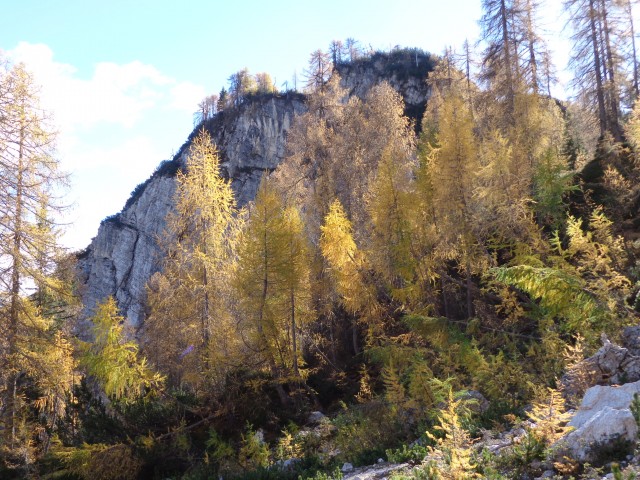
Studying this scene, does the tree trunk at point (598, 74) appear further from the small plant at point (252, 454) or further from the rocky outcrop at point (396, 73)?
the rocky outcrop at point (396, 73)

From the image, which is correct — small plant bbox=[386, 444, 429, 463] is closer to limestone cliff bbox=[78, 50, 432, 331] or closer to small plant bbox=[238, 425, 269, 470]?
small plant bbox=[238, 425, 269, 470]

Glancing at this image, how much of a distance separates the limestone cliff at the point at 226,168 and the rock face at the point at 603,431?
161ft

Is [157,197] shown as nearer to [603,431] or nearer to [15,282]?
[15,282]

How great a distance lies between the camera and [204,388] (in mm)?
13195

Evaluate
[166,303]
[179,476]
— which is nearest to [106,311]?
[166,303]

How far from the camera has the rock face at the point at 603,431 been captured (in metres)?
4.19

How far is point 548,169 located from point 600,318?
7523mm

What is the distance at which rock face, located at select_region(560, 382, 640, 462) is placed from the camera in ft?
13.8

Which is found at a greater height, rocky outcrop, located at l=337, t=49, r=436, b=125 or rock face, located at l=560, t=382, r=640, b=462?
rocky outcrop, located at l=337, t=49, r=436, b=125

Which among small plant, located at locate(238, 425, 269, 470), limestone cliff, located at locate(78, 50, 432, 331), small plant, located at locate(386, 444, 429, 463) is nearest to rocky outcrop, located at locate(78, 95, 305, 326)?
limestone cliff, located at locate(78, 50, 432, 331)

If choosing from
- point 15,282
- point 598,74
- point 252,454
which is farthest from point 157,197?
point 252,454

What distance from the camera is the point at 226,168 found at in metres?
59.3

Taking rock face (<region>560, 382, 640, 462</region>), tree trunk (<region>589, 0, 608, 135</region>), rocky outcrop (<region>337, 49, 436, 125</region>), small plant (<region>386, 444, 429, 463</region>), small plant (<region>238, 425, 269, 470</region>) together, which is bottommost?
small plant (<region>238, 425, 269, 470</region>)

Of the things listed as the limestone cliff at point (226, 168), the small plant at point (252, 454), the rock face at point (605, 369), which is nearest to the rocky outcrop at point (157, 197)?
the limestone cliff at point (226, 168)
